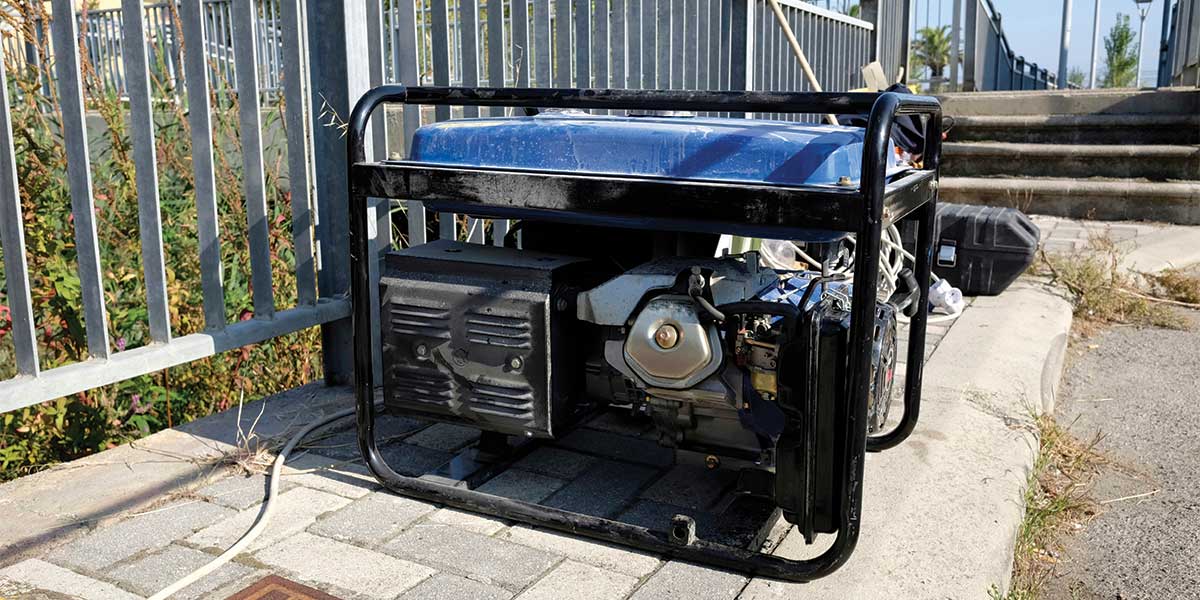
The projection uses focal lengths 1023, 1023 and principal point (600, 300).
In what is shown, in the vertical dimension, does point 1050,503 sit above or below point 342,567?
below

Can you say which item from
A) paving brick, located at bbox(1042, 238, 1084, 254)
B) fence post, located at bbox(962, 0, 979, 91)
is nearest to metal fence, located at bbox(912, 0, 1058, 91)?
fence post, located at bbox(962, 0, 979, 91)

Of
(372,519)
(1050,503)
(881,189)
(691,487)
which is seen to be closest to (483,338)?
(372,519)

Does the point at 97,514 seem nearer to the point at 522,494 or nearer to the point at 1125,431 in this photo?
the point at 522,494

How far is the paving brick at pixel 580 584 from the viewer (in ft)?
7.14

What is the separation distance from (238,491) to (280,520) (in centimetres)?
24

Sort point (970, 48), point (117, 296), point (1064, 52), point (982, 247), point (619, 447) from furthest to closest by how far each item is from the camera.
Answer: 1. point (1064, 52)
2. point (970, 48)
3. point (982, 247)
4. point (117, 296)
5. point (619, 447)

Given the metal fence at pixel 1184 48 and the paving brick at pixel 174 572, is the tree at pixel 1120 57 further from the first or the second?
the paving brick at pixel 174 572

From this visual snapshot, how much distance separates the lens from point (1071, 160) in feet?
30.6

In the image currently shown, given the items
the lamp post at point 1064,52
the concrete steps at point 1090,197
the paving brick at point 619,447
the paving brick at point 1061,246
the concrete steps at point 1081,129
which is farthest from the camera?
the lamp post at point 1064,52

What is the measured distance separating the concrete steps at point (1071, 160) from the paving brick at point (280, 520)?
7.93 m

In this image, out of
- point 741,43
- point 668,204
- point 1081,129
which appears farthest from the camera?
point 1081,129

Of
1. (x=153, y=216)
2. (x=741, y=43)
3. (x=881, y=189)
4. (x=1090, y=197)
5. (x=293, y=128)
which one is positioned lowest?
(x=1090, y=197)

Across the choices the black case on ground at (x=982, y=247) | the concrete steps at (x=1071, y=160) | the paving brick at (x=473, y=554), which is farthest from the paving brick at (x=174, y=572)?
the concrete steps at (x=1071, y=160)

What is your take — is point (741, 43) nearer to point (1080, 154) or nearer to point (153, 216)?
point (153, 216)
